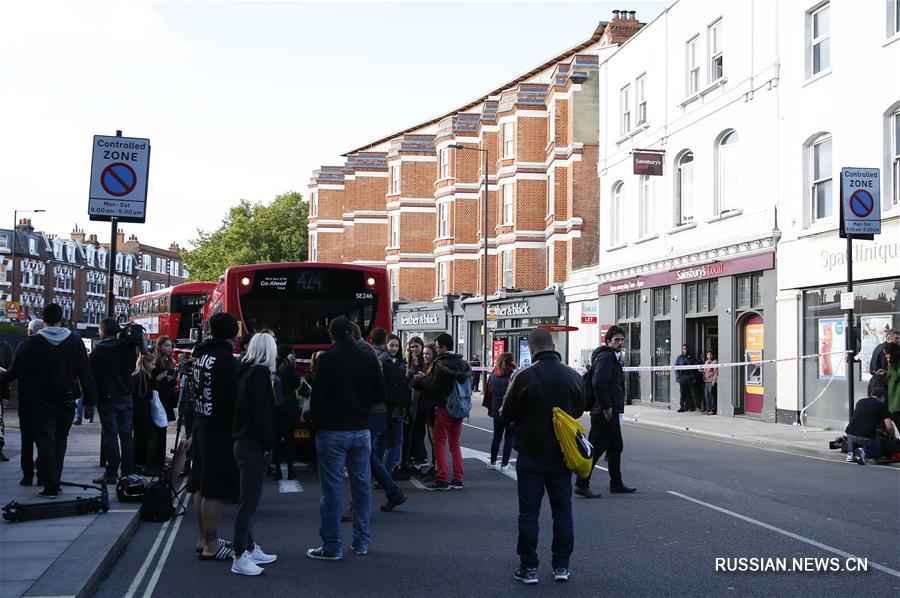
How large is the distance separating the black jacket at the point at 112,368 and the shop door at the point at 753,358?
1745 centimetres

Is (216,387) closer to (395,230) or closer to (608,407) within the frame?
(608,407)

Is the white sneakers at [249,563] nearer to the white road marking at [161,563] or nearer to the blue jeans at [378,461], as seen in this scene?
the white road marking at [161,563]

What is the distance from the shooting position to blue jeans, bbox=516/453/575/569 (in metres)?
7.09

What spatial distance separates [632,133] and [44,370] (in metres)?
25.5

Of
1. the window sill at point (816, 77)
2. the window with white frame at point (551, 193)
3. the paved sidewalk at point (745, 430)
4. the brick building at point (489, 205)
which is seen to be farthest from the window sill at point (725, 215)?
the window with white frame at point (551, 193)

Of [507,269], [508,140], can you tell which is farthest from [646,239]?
[508,140]

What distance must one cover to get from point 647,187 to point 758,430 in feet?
41.6

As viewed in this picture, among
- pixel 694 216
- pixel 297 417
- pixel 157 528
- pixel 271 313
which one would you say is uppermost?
pixel 694 216

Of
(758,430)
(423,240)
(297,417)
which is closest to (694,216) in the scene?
(758,430)

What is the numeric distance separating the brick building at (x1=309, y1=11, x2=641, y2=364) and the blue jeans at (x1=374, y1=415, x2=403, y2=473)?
1036 inches

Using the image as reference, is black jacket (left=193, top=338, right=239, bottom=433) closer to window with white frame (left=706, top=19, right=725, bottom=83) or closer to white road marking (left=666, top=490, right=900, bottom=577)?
white road marking (left=666, top=490, right=900, bottom=577)

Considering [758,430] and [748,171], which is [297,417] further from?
[748,171]

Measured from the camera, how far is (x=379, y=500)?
1124cm

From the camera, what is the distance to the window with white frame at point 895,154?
2028 centimetres
